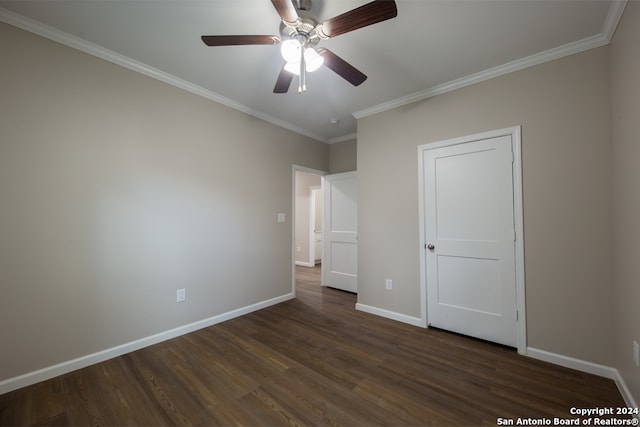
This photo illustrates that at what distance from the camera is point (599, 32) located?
191 centimetres

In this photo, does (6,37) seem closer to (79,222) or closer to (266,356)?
(79,222)

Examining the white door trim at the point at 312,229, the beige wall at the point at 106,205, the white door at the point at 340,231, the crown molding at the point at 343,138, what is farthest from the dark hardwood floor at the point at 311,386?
the white door trim at the point at 312,229

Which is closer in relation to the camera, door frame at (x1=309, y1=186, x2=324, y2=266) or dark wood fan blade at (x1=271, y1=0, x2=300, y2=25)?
dark wood fan blade at (x1=271, y1=0, x2=300, y2=25)

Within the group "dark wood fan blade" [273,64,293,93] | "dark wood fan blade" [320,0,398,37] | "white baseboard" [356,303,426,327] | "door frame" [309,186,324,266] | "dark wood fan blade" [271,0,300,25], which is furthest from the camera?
"door frame" [309,186,324,266]

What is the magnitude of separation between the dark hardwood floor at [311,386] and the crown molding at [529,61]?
8.57 feet

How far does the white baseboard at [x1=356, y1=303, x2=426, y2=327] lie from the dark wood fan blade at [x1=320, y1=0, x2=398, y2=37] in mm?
2831

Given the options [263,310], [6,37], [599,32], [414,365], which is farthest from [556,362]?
[6,37]

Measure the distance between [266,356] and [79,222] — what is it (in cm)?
194

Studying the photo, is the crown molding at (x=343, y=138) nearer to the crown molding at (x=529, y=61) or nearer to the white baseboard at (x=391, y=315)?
the crown molding at (x=529, y=61)

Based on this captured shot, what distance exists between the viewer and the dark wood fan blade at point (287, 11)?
1.39m

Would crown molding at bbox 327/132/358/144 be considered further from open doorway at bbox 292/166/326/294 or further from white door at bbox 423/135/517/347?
open doorway at bbox 292/166/326/294

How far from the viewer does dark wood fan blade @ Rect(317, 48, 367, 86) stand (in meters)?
1.71

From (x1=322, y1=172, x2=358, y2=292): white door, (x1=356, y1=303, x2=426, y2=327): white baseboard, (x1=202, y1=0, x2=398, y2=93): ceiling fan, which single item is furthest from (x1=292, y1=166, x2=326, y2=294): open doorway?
(x1=202, y1=0, x2=398, y2=93): ceiling fan

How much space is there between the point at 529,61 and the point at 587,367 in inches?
103
